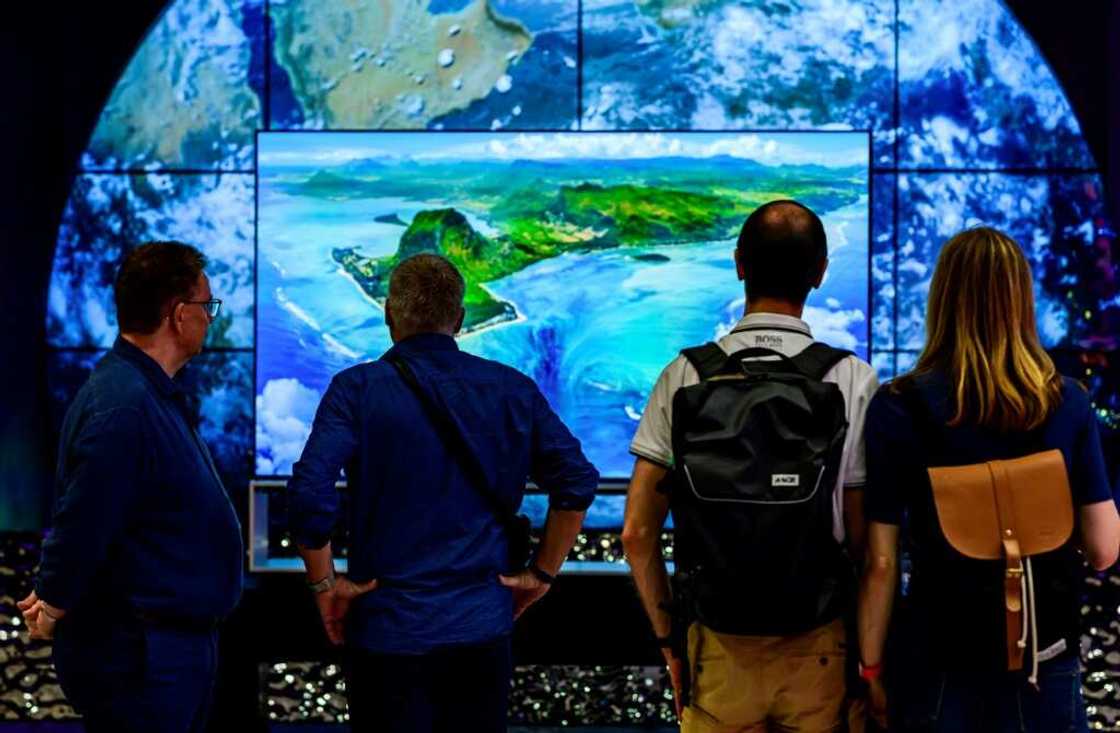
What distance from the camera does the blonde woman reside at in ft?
7.07

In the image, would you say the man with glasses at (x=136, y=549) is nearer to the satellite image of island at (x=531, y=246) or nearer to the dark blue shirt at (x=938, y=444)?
the dark blue shirt at (x=938, y=444)

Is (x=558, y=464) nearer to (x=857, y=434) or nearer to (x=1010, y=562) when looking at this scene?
(x=857, y=434)

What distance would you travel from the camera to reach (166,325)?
2.68 m

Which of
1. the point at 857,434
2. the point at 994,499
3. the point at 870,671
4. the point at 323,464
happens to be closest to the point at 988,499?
the point at 994,499

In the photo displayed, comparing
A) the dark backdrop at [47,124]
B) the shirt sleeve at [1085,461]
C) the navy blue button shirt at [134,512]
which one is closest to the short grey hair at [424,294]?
the navy blue button shirt at [134,512]

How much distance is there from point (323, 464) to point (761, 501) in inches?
36.8

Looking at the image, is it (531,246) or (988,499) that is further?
(531,246)

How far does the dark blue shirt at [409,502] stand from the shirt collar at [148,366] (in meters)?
0.29

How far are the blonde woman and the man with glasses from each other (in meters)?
1.26

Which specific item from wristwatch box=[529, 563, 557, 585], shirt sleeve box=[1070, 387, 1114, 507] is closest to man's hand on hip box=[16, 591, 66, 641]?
wristwatch box=[529, 563, 557, 585]

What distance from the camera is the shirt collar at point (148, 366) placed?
2.62m

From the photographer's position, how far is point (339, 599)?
272 centimetres

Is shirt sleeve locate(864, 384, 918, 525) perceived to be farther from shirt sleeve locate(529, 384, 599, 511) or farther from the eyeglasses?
the eyeglasses

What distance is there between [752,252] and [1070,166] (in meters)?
4.10
